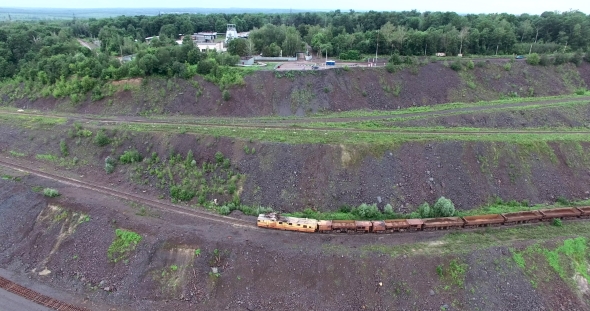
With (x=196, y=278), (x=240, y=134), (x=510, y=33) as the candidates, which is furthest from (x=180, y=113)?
(x=510, y=33)

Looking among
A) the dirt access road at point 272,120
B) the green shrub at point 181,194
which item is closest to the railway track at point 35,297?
the green shrub at point 181,194

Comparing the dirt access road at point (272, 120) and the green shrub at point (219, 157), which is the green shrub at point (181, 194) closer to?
the green shrub at point (219, 157)

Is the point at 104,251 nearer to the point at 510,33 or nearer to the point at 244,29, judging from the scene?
the point at 510,33

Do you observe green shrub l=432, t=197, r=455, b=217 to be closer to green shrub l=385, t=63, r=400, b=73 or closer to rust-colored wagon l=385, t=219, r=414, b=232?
rust-colored wagon l=385, t=219, r=414, b=232

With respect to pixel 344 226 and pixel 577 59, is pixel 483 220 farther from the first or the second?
pixel 577 59

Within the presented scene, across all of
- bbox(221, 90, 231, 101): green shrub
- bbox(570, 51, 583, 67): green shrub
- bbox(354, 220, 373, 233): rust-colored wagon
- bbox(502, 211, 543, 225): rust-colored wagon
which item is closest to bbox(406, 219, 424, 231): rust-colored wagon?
bbox(354, 220, 373, 233): rust-colored wagon
